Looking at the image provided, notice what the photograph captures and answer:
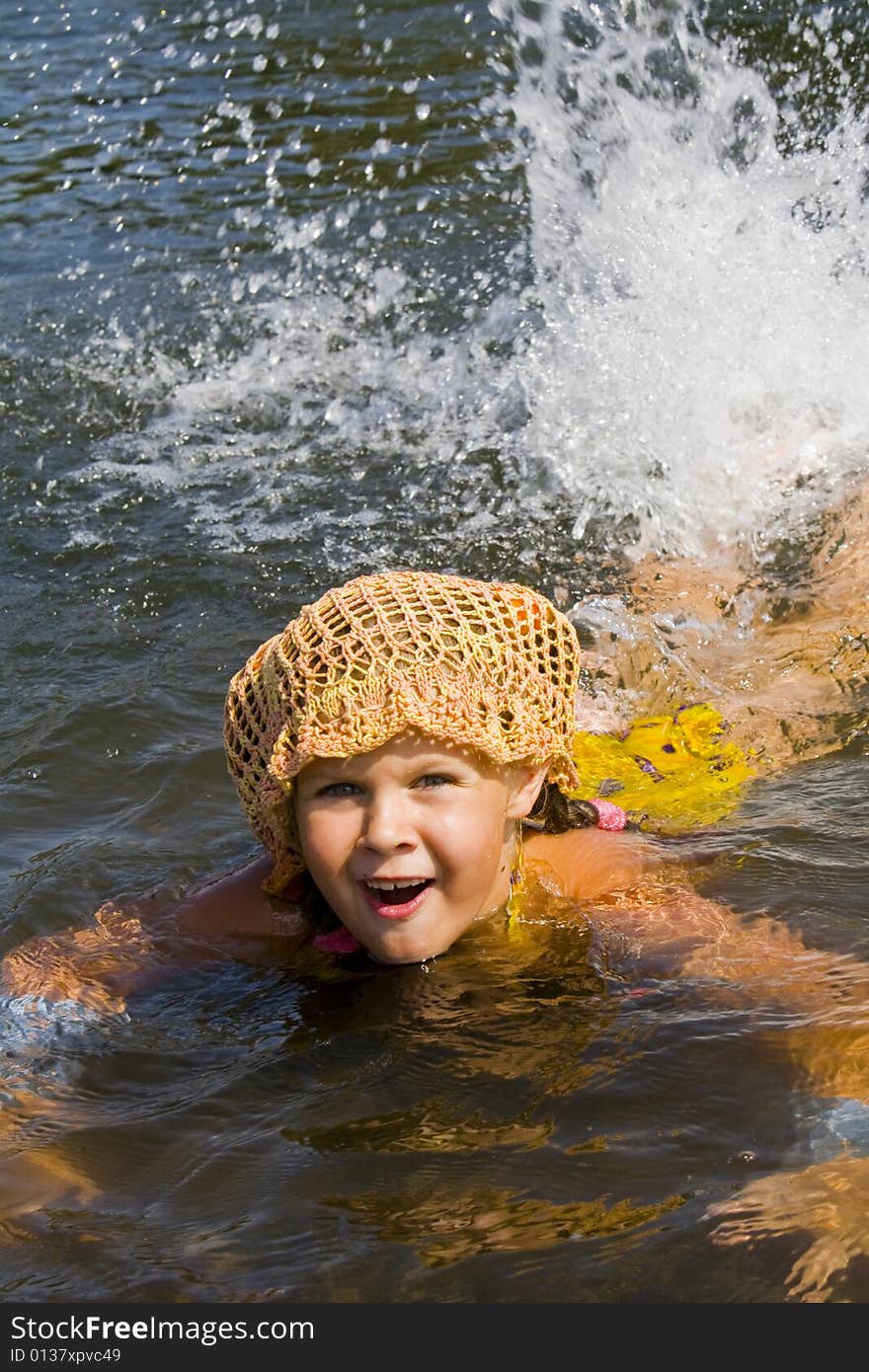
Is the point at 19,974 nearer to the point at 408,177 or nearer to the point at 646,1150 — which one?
the point at 646,1150

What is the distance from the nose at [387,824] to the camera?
3.44 meters

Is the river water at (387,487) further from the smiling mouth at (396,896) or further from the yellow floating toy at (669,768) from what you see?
the smiling mouth at (396,896)

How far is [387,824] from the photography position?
3.46m

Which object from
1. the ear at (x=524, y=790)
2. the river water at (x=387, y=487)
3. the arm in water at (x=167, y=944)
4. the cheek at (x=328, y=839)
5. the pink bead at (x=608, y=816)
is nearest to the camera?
the river water at (x=387, y=487)

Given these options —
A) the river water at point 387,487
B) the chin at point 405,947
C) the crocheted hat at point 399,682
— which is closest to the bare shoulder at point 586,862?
the river water at point 387,487

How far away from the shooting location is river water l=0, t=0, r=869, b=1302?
3156 mm

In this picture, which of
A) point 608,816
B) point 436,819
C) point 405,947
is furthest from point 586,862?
point 436,819

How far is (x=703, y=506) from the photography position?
6656 mm

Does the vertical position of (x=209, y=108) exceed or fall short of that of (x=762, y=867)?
it exceeds it

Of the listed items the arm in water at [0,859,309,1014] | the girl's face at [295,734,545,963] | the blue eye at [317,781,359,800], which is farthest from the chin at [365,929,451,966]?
the arm in water at [0,859,309,1014]

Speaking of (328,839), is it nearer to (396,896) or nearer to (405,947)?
(396,896)

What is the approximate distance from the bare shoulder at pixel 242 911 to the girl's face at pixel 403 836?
1.67 feet

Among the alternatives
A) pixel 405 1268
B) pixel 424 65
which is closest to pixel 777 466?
pixel 405 1268

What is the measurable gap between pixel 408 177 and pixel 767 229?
132 inches
